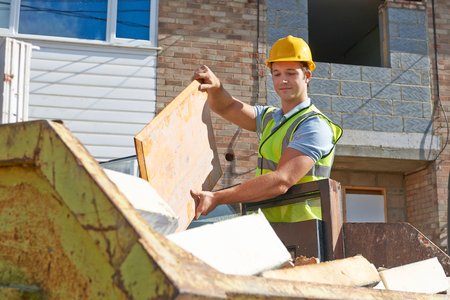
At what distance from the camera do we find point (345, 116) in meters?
10.5

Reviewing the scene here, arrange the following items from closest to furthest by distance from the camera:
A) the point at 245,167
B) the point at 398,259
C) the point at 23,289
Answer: the point at 23,289 → the point at 398,259 → the point at 245,167

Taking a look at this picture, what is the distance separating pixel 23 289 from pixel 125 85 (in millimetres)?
8615

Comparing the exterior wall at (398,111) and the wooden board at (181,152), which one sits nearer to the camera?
the wooden board at (181,152)

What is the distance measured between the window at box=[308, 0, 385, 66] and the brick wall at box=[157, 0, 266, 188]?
Answer: 86.8 inches

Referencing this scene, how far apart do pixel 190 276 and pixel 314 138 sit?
1.93m

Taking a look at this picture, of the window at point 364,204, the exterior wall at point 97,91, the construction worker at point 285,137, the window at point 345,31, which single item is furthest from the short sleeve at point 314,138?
the window at point 345,31

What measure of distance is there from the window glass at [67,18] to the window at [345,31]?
3898 millimetres

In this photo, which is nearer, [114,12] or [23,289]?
[23,289]

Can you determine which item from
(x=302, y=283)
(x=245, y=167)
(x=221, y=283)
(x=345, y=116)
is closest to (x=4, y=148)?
(x=221, y=283)

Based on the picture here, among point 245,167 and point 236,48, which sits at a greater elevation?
point 236,48

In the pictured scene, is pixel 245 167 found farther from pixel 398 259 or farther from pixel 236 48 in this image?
pixel 398 259

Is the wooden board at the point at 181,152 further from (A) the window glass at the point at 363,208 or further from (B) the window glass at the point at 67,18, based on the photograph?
(A) the window glass at the point at 363,208

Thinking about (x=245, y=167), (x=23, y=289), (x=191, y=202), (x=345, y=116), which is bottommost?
(x=23, y=289)

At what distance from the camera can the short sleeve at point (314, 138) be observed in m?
3.28
